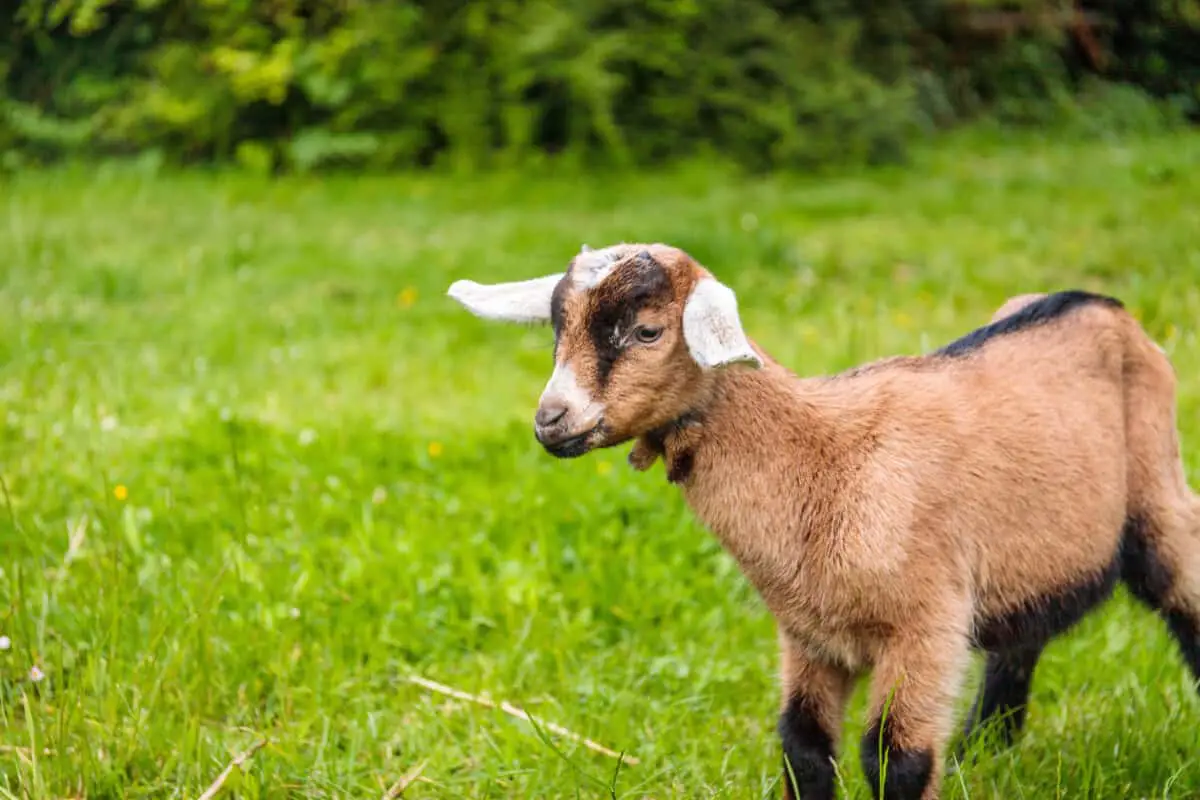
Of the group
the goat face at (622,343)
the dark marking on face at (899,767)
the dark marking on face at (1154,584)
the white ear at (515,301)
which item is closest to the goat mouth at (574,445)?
the goat face at (622,343)

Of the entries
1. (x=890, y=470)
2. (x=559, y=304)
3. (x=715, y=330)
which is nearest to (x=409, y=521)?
(x=559, y=304)

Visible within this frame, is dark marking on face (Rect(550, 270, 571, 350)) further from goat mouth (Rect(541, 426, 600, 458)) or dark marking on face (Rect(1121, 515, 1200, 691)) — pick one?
dark marking on face (Rect(1121, 515, 1200, 691))

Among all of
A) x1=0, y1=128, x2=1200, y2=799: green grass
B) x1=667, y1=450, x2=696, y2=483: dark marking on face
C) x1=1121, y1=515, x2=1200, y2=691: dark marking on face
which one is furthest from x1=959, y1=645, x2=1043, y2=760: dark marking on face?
x1=667, y1=450, x2=696, y2=483: dark marking on face

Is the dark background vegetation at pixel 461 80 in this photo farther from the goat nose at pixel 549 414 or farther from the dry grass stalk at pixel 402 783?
the goat nose at pixel 549 414

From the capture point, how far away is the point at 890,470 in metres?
2.76

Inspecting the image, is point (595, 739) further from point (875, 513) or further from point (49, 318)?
point (49, 318)

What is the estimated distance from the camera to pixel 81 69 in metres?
11.1

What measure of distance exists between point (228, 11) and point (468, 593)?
26.6 feet

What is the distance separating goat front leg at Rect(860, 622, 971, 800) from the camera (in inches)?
105

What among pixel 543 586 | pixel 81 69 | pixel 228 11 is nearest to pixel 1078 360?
pixel 543 586

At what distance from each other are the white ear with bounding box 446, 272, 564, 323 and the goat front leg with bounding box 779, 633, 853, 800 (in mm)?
965

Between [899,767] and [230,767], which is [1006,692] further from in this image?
[230,767]

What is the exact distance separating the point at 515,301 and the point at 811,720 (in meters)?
1.20

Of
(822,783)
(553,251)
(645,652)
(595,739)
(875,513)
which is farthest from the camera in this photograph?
(553,251)
